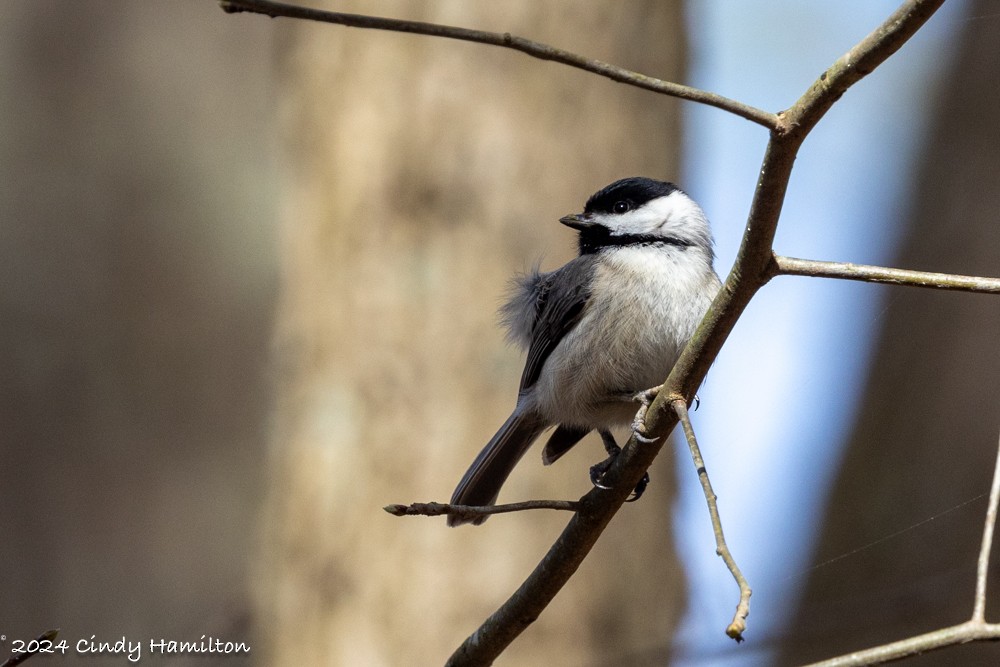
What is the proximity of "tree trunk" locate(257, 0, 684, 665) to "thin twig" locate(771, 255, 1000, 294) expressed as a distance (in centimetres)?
269

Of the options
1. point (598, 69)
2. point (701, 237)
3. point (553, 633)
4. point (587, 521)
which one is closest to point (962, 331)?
point (701, 237)

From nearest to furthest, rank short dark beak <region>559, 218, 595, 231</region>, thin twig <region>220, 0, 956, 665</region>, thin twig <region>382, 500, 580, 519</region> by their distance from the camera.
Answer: thin twig <region>220, 0, 956, 665</region>
thin twig <region>382, 500, 580, 519</region>
short dark beak <region>559, 218, 595, 231</region>

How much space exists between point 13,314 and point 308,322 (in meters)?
4.13

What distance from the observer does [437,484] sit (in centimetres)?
430

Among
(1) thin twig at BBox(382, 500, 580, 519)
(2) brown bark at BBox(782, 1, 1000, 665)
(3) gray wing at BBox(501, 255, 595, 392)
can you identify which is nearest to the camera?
(1) thin twig at BBox(382, 500, 580, 519)

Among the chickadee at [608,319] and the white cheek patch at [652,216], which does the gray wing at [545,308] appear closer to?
the chickadee at [608,319]

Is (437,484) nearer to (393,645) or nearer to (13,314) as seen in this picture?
(393,645)

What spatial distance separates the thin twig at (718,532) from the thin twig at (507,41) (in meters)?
0.55

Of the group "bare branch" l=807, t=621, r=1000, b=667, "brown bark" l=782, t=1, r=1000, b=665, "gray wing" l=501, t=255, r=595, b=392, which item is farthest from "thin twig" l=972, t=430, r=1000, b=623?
"brown bark" l=782, t=1, r=1000, b=665

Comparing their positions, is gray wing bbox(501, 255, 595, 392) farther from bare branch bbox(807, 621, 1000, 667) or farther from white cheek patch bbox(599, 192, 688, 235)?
bare branch bbox(807, 621, 1000, 667)

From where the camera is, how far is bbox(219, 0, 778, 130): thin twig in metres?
1.29

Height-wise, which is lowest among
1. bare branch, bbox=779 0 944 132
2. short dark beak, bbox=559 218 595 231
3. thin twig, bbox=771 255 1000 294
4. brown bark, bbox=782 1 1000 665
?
brown bark, bbox=782 1 1000 665

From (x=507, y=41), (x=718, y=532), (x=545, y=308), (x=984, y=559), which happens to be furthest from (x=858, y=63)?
(x=545, y=308)

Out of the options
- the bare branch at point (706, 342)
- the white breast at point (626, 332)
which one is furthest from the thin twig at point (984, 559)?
the white breast at point (626, 332)
